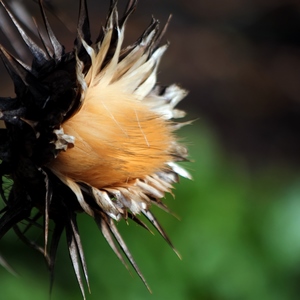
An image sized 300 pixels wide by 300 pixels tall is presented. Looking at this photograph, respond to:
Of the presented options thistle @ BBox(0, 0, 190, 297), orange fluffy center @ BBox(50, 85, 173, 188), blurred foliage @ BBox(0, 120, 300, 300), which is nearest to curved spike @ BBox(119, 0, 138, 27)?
thistle @ BBox(0, 0, 190, 297)

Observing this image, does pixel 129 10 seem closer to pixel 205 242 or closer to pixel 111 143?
pixel 111 143

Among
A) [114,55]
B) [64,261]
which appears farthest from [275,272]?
[114,55]

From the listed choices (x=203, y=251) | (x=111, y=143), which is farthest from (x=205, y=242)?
(x=111, y=143)

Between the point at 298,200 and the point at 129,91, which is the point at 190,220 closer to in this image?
the point at 298,200

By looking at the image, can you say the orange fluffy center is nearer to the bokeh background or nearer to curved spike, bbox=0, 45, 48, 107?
curved spike, bbox=0, 45, 48, 107

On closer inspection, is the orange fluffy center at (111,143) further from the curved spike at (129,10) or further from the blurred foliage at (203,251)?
the blurred foliage at (203,251)
